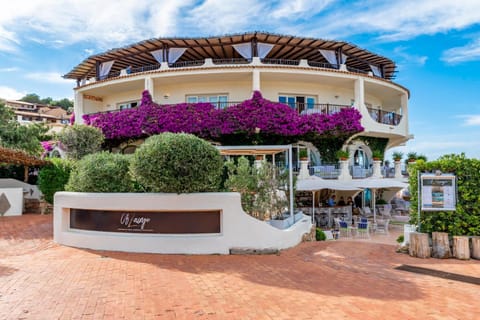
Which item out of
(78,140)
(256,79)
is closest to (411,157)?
(256,79)

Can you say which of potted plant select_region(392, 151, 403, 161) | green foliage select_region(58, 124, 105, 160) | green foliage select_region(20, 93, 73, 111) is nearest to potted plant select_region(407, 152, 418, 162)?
potted plant select_region(392, 151, 403, 161)

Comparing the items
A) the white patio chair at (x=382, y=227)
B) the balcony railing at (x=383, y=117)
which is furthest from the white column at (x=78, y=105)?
the white patio chair at (x=382, y=227)

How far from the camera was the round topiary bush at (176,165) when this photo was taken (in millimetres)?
7961

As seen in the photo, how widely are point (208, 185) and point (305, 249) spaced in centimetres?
352

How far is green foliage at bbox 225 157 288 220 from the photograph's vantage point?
9641 millimetres

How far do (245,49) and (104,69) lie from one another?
423 inches

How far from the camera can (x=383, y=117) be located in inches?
876

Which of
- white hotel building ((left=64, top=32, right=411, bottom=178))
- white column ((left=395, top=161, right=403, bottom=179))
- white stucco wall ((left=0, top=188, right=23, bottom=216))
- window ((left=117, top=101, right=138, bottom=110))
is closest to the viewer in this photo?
white stucco wall ((left=0, top=188, right=23, bottom=216))

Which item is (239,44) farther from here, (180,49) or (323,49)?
(323,49)

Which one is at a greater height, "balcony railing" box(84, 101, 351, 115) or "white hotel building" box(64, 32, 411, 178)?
"white hotel building" box(64, 32, 411, 178)

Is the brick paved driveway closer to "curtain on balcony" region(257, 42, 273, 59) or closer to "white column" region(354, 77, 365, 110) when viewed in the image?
"white column" region(354, 77, 365, 110)

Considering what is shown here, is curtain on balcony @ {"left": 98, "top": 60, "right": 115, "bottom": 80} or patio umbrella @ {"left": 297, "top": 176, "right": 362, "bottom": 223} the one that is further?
curtain on balcony @ {"left": 98, "top": 60, "right": 115, "bottom": 80}

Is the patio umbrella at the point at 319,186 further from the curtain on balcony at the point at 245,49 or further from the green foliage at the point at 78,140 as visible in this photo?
the green foliage at the point at 78,140

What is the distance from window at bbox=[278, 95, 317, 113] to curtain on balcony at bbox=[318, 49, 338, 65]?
104 inches
